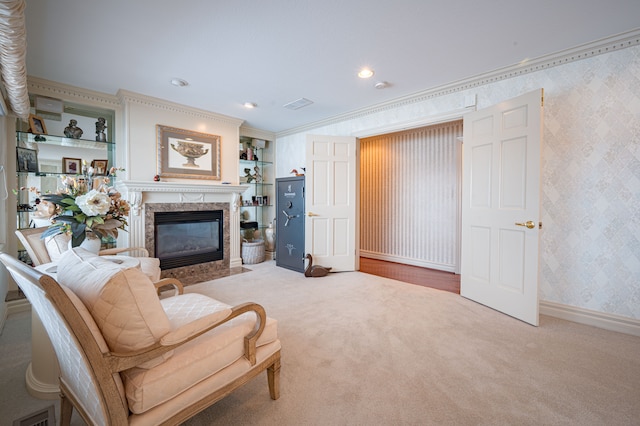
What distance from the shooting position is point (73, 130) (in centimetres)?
352

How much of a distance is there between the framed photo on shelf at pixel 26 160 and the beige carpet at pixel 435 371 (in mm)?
Result: 3183

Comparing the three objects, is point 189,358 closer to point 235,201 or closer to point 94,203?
point 94,203

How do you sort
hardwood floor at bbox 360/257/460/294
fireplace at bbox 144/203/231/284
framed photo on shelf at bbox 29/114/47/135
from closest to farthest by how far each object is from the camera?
1. framed photo on shelf at bbox 29/114/47/135
2. hardwood floor at bbox 360/257/460/294
3. fireplace at bbox 144/203/231/284

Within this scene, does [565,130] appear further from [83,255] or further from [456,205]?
[83,255]

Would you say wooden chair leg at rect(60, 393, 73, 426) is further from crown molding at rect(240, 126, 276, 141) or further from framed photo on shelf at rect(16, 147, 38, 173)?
crown molding at rect(240, 126, 276, 141)

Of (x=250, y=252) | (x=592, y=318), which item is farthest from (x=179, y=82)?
(x=592, y=318)

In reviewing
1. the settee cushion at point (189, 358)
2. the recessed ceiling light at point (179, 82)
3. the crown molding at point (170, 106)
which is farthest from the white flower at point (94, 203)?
the crown molding at point (170, 106)

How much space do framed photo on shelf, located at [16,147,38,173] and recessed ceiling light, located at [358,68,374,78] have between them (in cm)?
394

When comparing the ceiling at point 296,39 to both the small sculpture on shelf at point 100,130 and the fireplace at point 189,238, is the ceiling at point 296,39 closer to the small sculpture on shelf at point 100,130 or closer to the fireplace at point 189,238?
the small sculpture on shelf at point 100,130

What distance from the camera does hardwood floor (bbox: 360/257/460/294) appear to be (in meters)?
3.94

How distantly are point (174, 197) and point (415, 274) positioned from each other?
13.1ft

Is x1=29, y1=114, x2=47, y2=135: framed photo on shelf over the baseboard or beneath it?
over

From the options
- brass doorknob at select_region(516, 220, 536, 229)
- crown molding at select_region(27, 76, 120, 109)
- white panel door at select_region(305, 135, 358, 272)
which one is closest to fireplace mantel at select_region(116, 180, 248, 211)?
crown molding at select_region(27, 76, 120, 109)

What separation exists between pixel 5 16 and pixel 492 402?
3543 millimetres
